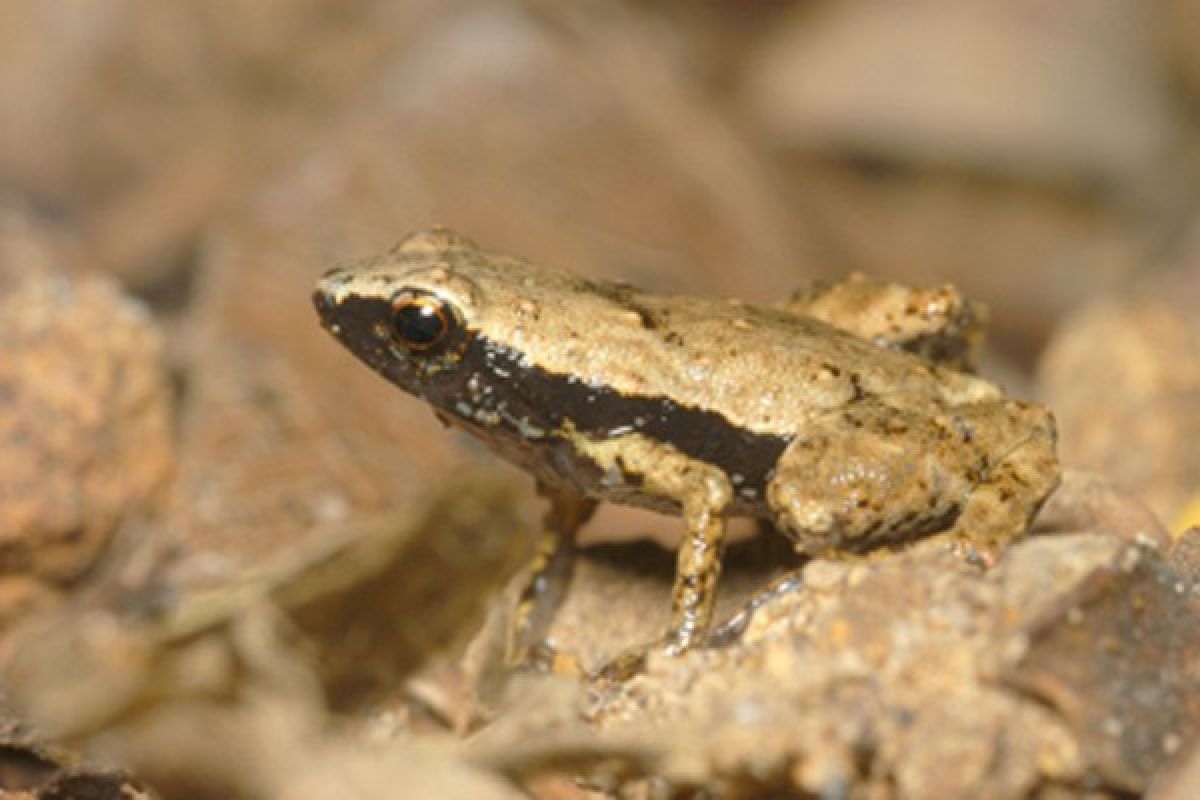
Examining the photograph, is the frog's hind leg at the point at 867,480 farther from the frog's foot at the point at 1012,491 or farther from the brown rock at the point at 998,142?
the brown rock at the point at 998,142

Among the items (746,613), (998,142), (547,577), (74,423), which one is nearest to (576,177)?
Result: (74,423)

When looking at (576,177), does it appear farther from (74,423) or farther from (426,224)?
(74,423)

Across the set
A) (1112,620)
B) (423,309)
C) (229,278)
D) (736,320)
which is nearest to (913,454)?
(736,320)

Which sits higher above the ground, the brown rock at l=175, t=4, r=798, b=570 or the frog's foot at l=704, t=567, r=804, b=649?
the brown rock at l=175, t=4, r=798, b=570

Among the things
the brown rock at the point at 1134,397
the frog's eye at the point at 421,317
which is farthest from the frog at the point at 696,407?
the brown rock at the point at 1134,397

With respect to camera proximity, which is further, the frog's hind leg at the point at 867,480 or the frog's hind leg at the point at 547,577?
the frog's hind leg at the point at 547,577

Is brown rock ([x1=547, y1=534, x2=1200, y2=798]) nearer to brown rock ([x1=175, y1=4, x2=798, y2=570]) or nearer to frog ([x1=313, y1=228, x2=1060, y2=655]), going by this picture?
frog ([x1=313, y1=228, x2=1060, y2=655])

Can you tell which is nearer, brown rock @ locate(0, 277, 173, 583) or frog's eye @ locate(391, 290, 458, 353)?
frog's eye @ locate(391, 290, 458, 353)

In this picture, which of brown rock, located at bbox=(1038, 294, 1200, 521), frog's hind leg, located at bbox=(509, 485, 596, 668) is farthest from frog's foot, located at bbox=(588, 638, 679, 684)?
brown rock, located at bbox=(1038, 294, 1200, 521)
